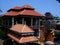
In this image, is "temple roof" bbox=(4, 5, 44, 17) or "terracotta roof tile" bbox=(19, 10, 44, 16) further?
"temple roof" bbox=(4, 5, 44, 17)

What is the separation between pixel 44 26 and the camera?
30.4m

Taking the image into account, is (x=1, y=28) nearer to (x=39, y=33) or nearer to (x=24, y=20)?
(x=24, y=20)

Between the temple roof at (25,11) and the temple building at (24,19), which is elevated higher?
the temple roof at (25,11)

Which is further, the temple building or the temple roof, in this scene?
the temple roof

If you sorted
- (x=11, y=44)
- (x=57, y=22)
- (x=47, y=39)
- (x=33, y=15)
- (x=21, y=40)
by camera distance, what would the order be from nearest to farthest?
(x=21, y=40)
(x=11, y=44)
(x=47, y=39)
(x=33, y=15)
(x=57, y=22)

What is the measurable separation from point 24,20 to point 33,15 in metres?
1.91

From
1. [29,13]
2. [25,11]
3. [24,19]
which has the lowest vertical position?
[24,19]

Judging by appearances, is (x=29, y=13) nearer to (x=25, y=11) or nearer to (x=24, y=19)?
(x=25, y=11)

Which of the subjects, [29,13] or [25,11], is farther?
[25,11]

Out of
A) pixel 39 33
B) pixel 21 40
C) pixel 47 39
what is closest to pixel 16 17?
pixel 39 33

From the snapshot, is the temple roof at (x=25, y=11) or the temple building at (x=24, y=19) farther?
the temple roof at (x=25, y=11)

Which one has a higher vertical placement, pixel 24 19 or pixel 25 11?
pixel 25 11

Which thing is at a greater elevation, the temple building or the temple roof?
the temple roof

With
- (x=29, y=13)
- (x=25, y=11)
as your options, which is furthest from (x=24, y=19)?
(x=25, y=11)
